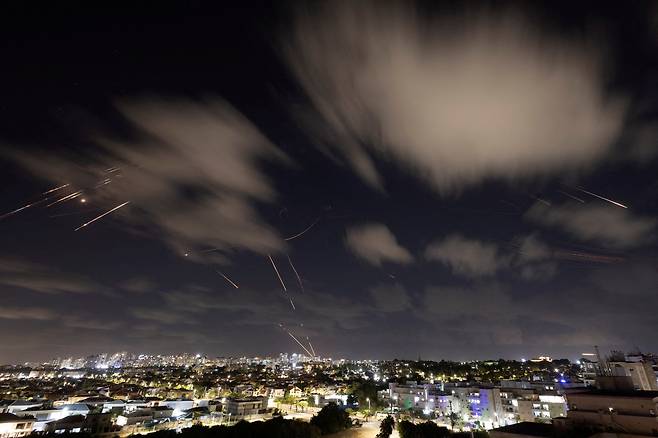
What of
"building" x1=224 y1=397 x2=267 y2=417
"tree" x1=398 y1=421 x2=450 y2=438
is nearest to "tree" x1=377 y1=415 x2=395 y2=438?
"tree" x1=398 y1=421 x2=450 y2=438

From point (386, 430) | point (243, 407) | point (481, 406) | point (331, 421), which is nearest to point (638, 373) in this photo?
point (481, 406)

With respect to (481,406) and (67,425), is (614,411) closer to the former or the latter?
(481,406)

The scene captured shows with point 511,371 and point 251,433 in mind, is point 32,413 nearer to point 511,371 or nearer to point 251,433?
point 251,433

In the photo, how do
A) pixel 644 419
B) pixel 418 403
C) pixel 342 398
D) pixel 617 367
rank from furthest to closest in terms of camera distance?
1. pixel 342 398
2. pixel 418 403
3. pixel 617 367
4. pixel 644 419

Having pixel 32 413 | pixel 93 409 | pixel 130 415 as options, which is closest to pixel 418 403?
pixel 130 415

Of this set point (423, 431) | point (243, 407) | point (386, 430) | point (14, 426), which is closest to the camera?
point (423, 431)

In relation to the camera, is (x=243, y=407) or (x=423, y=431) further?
(x=243, y=407)
